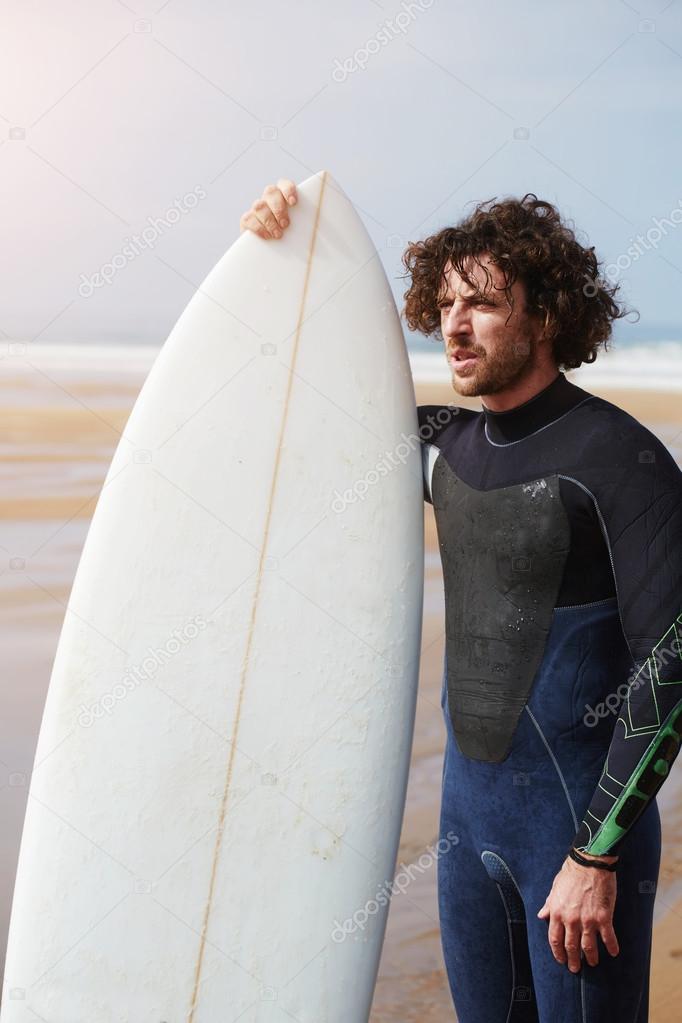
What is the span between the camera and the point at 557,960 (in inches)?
63.5

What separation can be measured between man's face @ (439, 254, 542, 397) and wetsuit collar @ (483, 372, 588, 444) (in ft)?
0.14

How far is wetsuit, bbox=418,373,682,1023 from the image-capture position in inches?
61.0

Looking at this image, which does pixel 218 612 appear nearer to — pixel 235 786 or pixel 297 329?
pixel 235 786

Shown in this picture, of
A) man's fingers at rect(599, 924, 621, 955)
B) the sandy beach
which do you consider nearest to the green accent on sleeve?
man's fingers at rect(599, 924, 621, 955)

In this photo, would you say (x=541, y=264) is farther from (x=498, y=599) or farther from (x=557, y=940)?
(x=557, y=940)

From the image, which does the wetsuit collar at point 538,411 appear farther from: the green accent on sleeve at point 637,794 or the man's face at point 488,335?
the green accent on sleeve at point 637,794

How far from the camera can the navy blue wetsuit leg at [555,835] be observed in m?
1.62

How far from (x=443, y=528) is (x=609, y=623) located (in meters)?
0.32

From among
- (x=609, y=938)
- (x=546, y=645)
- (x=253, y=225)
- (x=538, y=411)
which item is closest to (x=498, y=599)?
(x=546, y=645)

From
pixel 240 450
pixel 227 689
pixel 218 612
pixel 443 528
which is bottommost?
pixel 227 689

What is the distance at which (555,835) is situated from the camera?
1.65 meters

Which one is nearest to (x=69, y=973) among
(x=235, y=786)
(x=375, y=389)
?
(x=235, y=786)

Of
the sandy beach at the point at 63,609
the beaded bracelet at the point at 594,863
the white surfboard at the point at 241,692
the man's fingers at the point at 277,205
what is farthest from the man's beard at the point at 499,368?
the sandy beach at the point at 63,609

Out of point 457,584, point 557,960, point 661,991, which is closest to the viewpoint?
point 557,960
